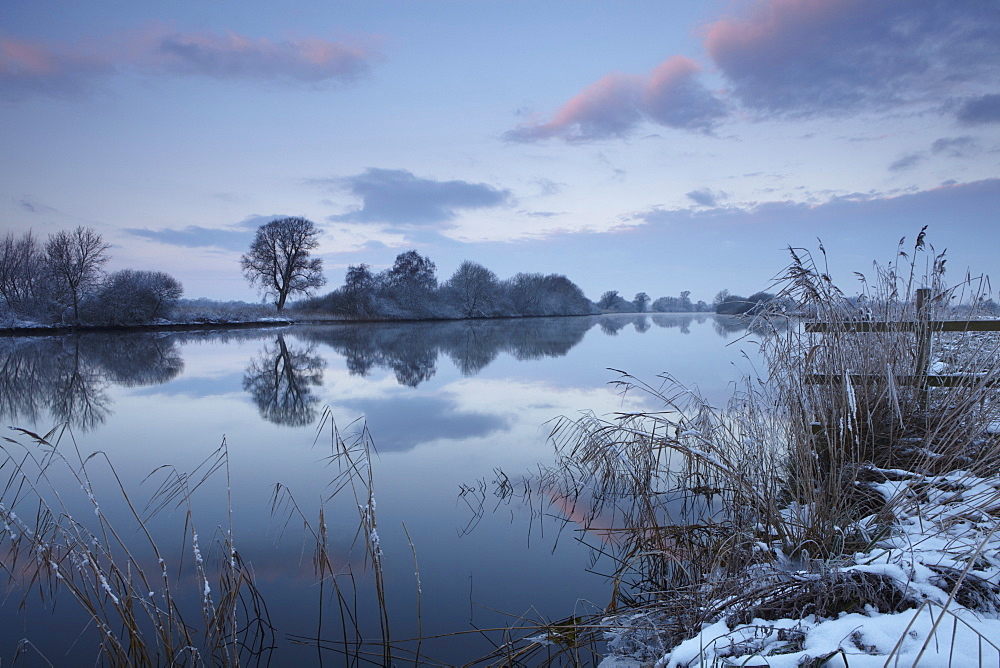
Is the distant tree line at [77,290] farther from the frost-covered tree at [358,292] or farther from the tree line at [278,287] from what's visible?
the frost-covered tree at [358,292]

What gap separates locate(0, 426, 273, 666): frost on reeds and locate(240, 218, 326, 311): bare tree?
3657cm

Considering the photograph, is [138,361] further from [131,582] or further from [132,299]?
[132,299]

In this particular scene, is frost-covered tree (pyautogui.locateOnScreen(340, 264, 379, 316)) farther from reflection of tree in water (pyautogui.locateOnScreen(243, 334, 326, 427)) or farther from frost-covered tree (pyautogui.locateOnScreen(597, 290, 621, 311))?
frost-covered tree (pyautogui.locateOnScreen(597, 290, 621, 311))

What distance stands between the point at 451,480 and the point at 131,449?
424 cm

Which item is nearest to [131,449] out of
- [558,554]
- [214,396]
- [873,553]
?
[214,396]

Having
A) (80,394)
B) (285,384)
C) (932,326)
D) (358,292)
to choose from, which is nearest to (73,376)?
(80,394)

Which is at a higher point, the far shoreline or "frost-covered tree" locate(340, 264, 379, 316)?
"frost-covered tree" locate(340, 264, 379, 316)

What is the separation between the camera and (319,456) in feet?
21.3

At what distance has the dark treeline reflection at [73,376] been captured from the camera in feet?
28.4

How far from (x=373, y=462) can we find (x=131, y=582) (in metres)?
3.77

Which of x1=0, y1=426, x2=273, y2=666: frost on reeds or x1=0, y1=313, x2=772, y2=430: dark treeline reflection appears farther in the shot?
x1=0, y1=313, x2=772, y2=430: dark treeline reflection

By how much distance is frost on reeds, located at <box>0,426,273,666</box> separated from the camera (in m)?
2.56

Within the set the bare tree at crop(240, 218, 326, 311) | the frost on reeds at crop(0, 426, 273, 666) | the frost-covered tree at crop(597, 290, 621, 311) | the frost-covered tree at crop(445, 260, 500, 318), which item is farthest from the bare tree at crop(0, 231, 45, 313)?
the frost-covered tree at crop(597, 290, 621, 311)

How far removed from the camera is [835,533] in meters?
2.88
